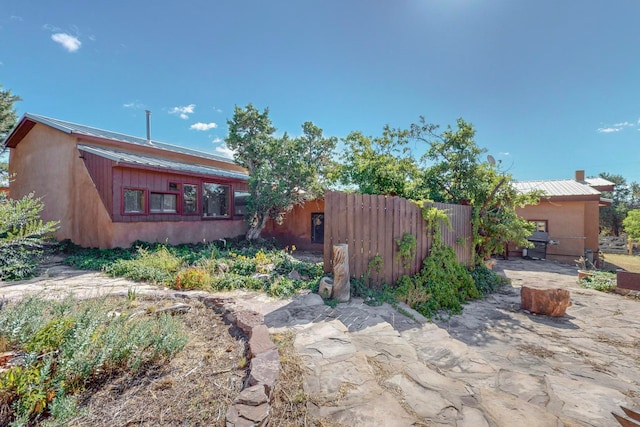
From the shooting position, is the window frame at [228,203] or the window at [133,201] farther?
the window frame at [228,203]

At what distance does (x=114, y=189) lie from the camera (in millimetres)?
8172

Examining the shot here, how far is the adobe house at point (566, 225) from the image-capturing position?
1166cm

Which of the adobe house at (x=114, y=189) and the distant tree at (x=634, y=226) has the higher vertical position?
the adobe house at (x=114, y=189)

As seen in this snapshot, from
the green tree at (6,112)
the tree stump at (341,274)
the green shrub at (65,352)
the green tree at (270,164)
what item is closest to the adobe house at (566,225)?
the green tree at (270,164)

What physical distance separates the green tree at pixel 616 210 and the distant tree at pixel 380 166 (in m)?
21.8

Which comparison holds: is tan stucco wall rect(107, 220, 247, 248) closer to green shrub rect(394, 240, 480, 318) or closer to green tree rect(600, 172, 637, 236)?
green shrub rect(394, 240, 480, 318)

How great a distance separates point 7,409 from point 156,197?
8806mm

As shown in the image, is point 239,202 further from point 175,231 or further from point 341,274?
point 341,274

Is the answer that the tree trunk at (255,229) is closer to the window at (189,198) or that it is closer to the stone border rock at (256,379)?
the window at (189,198)

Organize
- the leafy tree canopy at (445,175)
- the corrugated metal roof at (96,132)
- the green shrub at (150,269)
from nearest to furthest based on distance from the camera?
the green shrub at (150,269) < the leafy tree canopy at (445,175) < the corrugated metal roof at (96,132)

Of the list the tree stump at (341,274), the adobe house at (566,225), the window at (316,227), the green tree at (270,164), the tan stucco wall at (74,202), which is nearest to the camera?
the tree stump at (341,274)

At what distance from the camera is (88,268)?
6664mm

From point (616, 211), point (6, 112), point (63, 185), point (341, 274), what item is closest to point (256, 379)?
point (341, 274)

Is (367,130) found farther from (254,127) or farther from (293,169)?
(254,127)
